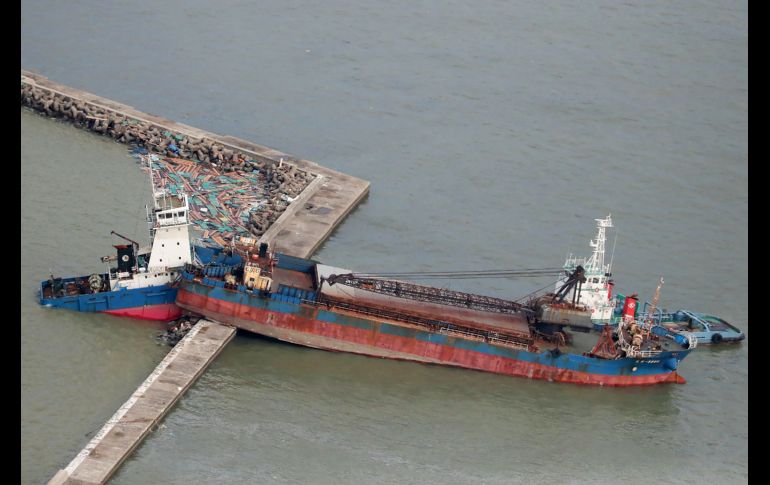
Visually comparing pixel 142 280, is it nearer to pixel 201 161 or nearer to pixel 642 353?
pixel 201 161

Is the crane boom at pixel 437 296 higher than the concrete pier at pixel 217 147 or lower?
lower

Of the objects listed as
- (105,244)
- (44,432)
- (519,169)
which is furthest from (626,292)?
(44,432)

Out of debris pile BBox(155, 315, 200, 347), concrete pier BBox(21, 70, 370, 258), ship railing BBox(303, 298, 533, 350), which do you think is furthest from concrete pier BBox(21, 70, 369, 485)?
ship railing BBox(303, 298, 533, 350)

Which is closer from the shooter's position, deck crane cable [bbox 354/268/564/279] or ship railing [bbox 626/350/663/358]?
ship railing [bbox 626/350/663/358]

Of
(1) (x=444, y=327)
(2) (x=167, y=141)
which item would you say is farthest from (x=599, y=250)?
(2) (x=167, y=141)

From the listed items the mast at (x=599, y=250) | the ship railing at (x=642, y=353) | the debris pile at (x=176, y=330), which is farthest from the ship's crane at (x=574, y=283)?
the debris pile at (x=176, y=330)

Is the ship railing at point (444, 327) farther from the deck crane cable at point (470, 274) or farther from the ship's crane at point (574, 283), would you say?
the deck crane cable at point (470, 274)

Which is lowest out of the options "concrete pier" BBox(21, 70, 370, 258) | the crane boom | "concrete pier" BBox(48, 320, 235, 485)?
"concrete pier" BBox(48, 320, 235, 485)

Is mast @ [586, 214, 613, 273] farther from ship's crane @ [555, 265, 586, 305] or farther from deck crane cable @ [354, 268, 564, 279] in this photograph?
deck crane cable @ [354, 268, 564, 279]
